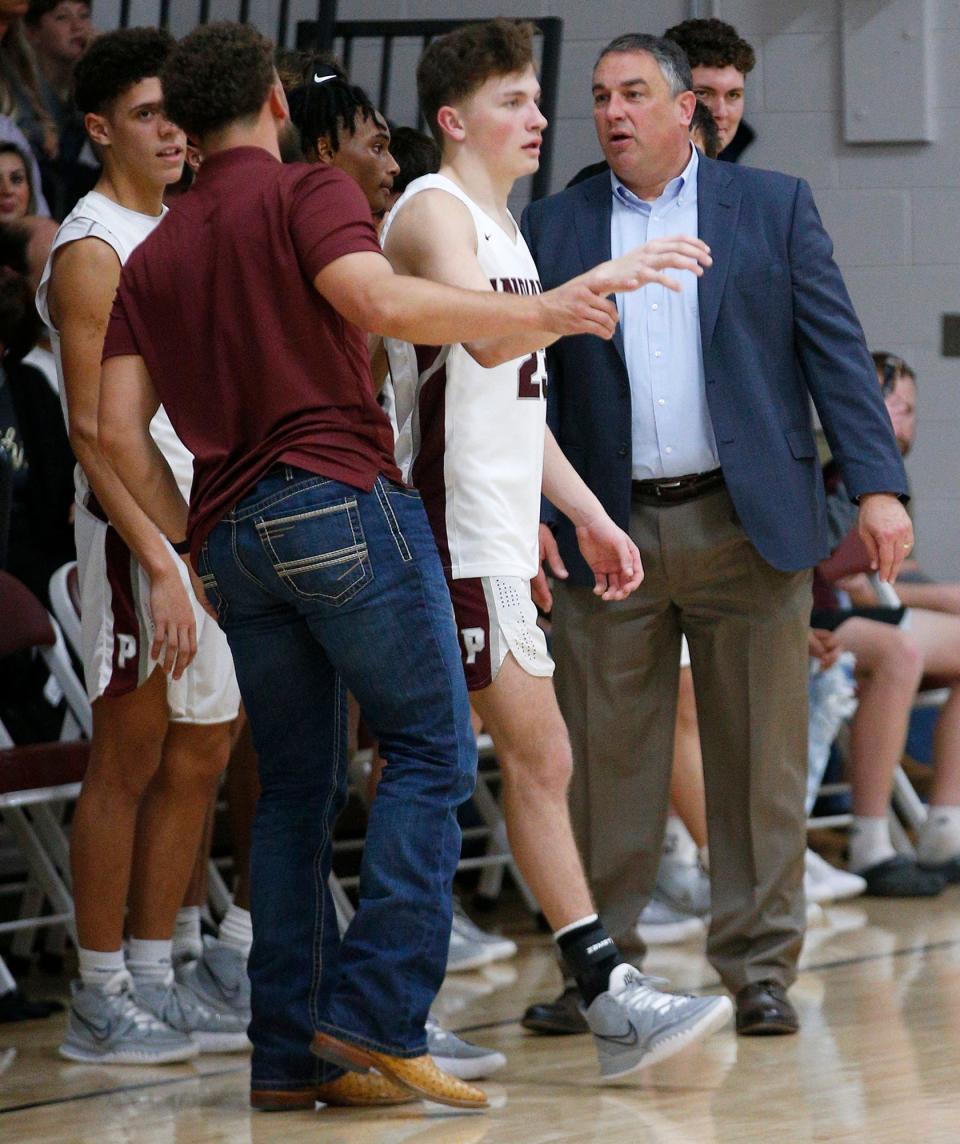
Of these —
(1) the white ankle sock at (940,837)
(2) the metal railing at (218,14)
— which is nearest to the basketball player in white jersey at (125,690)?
(1) the white ankle sock at (940,837)

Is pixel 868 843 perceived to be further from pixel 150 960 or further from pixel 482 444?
pixel 482 444

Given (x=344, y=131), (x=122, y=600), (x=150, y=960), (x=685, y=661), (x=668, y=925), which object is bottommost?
(x=668, y=925)

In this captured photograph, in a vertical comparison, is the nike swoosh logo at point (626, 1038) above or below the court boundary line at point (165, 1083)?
Answer: above

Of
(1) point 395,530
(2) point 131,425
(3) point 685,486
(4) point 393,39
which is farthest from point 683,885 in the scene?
(4) point 393,39

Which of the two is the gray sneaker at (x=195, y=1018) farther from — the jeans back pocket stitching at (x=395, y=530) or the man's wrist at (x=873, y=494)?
the man's wrist at (x=873, y=494)

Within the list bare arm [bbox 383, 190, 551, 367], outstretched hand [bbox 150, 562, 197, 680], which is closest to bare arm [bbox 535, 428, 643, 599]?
bare arm [bbox 383, 190, 551, 367]

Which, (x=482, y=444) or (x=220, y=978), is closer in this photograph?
(x=482, y=444)

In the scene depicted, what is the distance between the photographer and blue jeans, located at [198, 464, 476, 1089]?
8.82 ft

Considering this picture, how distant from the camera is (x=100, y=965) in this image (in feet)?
11.1

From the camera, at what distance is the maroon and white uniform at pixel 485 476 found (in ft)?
9.80

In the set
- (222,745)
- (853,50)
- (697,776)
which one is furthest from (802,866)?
(853,50)

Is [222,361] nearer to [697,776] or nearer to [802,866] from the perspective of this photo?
[802,866]

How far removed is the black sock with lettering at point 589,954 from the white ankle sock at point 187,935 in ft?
3.43

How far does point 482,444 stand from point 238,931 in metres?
1.18
